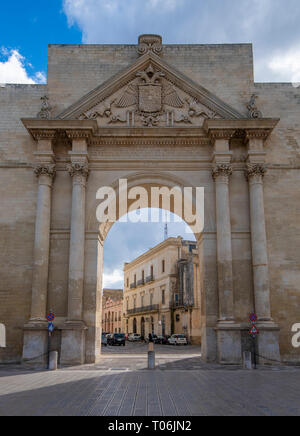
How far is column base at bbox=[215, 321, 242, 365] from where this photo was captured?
16000mm

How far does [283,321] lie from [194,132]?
835cm

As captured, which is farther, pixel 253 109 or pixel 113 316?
pixel 113 316

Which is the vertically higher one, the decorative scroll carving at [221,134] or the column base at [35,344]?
the decorative scroll carving at [221,134]

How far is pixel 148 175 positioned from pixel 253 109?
519 cm

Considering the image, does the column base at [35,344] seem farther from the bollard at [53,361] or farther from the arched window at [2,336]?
the arched window at [2,336]

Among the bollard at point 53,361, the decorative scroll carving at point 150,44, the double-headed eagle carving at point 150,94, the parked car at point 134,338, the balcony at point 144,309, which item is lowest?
the parked car at point 134,338

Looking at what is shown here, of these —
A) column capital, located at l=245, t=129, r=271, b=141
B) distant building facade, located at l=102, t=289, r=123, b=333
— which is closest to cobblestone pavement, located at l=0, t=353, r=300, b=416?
column capital, located at l=245, t=129, r=271, b=141

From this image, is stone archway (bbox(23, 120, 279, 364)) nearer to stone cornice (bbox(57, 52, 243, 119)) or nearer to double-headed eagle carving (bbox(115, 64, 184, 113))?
stone cornice (bbox(57, 52, 243, 119))

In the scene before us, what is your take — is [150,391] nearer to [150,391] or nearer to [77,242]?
[150,391]

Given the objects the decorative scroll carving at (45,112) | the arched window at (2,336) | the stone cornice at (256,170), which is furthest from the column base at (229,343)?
the decorative scroll carving at (45,112)

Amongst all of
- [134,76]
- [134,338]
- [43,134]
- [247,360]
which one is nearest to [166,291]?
[134,338]

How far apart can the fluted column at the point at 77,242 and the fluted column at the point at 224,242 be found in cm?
531

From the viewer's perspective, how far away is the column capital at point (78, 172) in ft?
58.5

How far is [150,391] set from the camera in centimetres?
998
